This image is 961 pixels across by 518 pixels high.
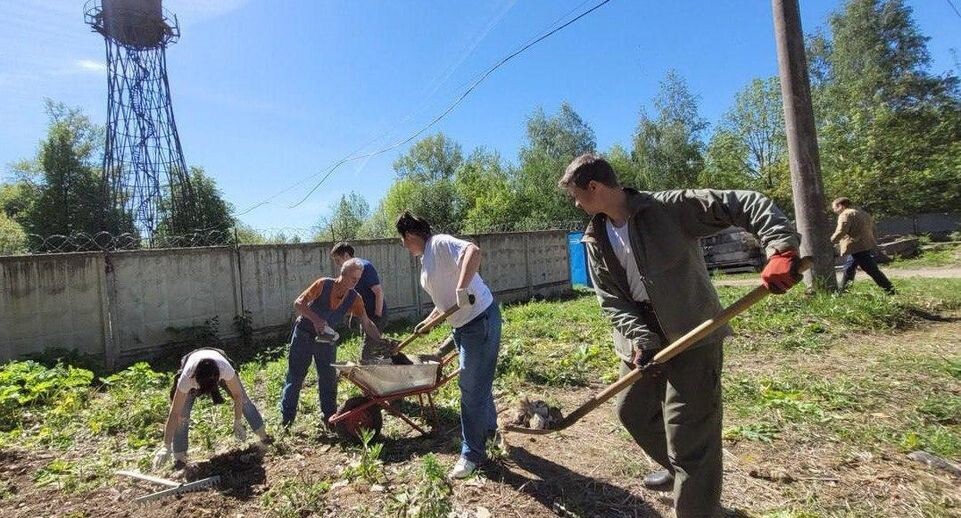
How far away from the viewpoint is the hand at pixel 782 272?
192 cm

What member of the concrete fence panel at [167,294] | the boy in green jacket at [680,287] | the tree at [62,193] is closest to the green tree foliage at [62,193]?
the tree at [62,193]

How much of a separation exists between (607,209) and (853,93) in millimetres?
31070

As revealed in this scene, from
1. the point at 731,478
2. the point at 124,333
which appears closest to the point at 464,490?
the point at 731,478

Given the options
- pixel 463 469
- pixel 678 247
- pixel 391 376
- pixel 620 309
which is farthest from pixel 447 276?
pixel 678 247

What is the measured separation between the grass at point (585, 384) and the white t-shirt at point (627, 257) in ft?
4.45

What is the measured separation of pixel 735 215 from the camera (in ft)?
7.11

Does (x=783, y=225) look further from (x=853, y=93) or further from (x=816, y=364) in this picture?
(x=853, y=93)

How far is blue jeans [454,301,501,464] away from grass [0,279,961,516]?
28 cm

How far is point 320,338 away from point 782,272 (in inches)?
142

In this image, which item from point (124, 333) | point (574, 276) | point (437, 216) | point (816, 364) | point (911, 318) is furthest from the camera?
point (437, 216)

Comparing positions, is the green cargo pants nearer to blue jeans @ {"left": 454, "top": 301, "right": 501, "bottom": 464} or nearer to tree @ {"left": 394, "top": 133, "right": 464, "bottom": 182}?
blue jeans @ {"left": 454, "top": 301, "right": 501, "bottom": 464}

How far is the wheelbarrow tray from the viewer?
376 centimetres

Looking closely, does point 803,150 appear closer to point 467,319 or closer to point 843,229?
point 843,229

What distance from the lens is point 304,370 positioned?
Answer: 4.56 metres
